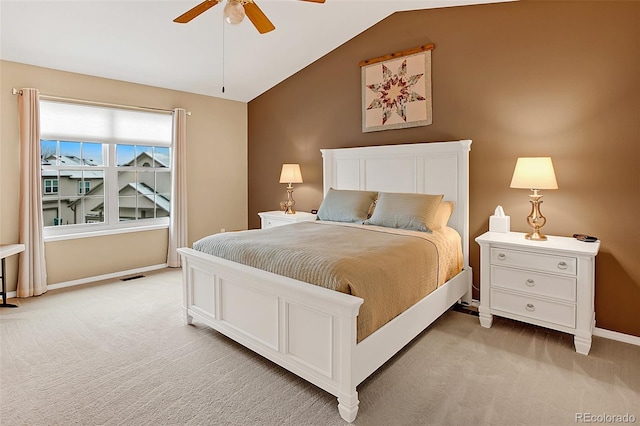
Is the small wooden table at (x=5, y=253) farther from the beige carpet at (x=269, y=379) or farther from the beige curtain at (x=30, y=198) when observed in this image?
the beige carpet at (x=269, y=379)

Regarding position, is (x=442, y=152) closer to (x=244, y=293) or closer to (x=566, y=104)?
(x=566, y=104)

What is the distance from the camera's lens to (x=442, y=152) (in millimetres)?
3561

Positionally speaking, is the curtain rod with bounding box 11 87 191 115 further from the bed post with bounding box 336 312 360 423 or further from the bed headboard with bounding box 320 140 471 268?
the bed post with bounding box 336 312 360 423

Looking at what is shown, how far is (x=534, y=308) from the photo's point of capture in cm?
271

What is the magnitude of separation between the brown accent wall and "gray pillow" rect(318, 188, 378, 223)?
0.73 metres

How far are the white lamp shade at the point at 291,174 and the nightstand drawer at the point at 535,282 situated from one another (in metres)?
2.67

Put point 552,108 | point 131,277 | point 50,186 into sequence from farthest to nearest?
point 131,277 < point 50,186 < point 552,108

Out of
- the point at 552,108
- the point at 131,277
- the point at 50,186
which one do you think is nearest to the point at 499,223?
the point at 552,108

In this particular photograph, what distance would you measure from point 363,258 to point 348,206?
1.58 meters

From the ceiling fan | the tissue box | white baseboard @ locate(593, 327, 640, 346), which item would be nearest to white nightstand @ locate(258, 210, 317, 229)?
the tissue box

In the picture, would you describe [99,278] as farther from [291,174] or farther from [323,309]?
[323,309]

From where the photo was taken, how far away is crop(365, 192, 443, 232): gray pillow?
318cm

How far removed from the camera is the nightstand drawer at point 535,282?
2.56 meters

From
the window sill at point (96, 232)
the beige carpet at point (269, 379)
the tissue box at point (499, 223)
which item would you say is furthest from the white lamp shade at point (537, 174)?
the window sill at point (96, 232)
